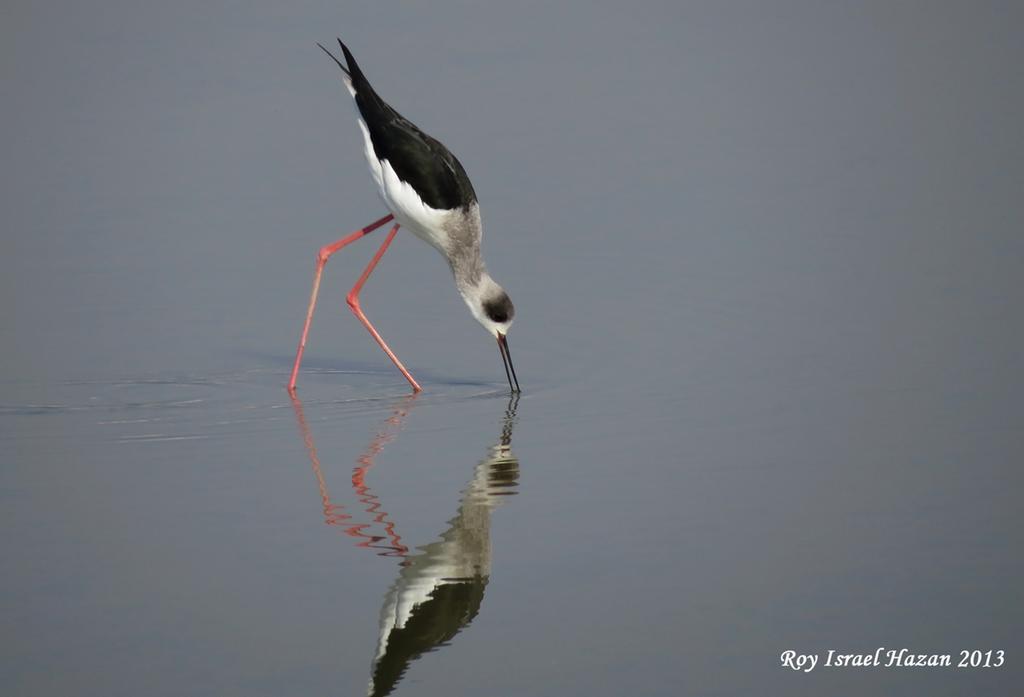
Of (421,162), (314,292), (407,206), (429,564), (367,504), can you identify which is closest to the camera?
(429,564)

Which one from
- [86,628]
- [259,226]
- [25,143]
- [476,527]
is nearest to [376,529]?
[476,527]

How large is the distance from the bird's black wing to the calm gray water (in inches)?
27.1

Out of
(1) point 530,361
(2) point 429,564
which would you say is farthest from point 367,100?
(2) point 429,564

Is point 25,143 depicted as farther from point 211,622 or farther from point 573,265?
point 211,622

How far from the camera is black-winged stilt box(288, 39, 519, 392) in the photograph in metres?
6.79

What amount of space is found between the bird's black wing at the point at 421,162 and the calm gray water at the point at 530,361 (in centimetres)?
69

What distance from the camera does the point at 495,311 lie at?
6.66 meters

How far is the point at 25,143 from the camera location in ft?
33.6

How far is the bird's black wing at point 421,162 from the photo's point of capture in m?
6.85

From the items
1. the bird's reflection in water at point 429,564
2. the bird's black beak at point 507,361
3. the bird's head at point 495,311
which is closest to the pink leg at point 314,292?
the bird's head at point 495,311

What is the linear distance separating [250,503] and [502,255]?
3.47 meters

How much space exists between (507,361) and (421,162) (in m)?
1.01

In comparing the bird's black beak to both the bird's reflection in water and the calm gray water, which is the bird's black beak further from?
the bird's reflection in water

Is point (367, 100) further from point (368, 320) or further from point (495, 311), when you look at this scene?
point (495, 311)
